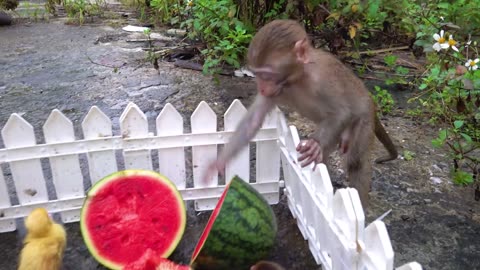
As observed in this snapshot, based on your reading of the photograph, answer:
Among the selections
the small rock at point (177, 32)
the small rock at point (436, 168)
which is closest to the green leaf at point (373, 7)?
the small rock at point (436, 168)

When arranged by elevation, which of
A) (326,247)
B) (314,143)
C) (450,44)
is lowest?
(326,247)

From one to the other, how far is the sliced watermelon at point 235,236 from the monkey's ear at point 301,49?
70 centimetres

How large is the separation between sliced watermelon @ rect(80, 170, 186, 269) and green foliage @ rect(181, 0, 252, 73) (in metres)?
1.85

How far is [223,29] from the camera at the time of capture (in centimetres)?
428

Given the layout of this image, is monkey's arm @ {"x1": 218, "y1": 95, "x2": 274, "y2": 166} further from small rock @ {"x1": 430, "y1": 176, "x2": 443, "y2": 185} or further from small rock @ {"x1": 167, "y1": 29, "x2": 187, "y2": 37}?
small rock @ {"x1": 167, "y1": 29, "x2": 187, "y2": 37}

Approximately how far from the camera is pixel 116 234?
2.34 m

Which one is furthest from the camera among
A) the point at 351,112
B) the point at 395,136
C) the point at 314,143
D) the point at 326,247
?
the point at 395,136

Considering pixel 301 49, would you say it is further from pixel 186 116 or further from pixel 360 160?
pixel 186 116

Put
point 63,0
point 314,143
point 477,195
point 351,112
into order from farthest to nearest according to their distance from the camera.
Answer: point 63,0 → point 477,195 → point 351,112 → point 314,143

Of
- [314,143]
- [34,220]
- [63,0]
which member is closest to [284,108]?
[314,143]

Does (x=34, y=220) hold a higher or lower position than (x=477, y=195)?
higher

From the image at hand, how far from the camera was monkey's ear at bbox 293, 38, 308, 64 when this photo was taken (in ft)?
7.40

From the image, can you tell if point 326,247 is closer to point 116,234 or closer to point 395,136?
point 116,234

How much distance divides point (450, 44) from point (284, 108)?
1.71 meters
